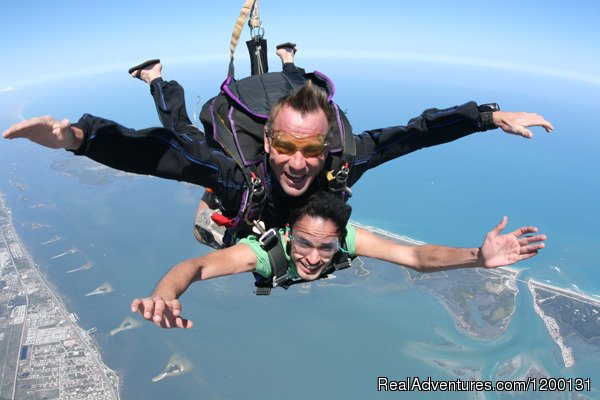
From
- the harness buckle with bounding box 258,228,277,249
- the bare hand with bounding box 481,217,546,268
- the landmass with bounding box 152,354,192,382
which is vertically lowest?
the landmass with bounding box 152,354,192,382

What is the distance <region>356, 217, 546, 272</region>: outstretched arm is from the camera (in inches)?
74.5

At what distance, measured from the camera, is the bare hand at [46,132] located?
1.33 metres

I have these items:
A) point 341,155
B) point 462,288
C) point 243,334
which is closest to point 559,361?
point 462,288

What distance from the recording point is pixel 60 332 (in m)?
22.3

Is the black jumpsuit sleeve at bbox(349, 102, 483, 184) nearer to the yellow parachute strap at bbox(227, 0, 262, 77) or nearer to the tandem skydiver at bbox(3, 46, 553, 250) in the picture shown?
the tandem skydiver at bbox(3, 46, 553, 250)

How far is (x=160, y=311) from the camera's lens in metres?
1.31

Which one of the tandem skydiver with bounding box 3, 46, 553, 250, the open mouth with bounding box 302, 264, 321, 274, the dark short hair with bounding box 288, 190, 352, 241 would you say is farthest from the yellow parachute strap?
the open mouth with bounding box 302, 264, 321, 274

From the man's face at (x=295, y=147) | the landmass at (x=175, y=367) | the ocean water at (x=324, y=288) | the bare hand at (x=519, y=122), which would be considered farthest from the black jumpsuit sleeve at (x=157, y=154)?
the landmass at (x=175, y=367)

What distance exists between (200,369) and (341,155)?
19853 mm

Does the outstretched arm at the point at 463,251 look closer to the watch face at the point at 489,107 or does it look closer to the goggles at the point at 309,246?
the goggles at the point at 309,246

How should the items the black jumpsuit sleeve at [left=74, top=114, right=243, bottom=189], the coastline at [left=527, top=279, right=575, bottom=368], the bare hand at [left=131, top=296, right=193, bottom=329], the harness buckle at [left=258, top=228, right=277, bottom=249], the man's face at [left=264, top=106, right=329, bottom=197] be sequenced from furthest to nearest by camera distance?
the coastline at [left=527, top=279, right=575, bottom=368] → the harness buckle at [left=258, top=228, right=277, bottom=249] → the man's face at [left=264, top=106, right=329, bottom=197] → the black jumpsuit sleeve at [left=74, top=114, right=243, bottom=189] → the bare hand at [left=131, top=296, right=193, bottom=329]

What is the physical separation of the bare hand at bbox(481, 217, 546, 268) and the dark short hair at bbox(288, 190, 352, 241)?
0.84m

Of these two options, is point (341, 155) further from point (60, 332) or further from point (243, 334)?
point (60, 332)

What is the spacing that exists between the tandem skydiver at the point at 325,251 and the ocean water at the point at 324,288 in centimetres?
185
